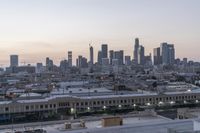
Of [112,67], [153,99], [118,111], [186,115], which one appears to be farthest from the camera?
[112,67]

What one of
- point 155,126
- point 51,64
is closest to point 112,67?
point 51,64

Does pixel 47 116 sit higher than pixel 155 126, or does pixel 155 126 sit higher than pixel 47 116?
pixel 155 126

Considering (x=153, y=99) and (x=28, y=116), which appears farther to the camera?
(x=153, y=99)

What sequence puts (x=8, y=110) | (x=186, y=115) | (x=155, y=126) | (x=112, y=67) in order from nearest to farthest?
(x=155, y=126) < (x=186, y=115) < (x=8, y=110) < (x=112, y=67)

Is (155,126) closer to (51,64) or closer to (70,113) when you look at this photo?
(70,113)

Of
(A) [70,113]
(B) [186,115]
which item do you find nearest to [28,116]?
(A) [70,113]

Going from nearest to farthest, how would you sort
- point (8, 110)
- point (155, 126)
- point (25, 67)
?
point (155, 126)
point (8, 110)
point (25, 67)

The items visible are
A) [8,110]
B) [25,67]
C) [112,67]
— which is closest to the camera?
[8,110]

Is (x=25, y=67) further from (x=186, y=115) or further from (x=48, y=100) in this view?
(x=186, y=115)

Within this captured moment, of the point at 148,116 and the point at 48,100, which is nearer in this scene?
the point at 148,116
